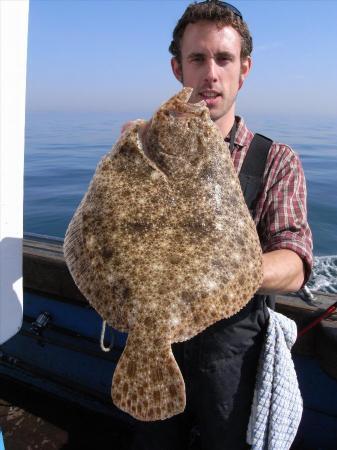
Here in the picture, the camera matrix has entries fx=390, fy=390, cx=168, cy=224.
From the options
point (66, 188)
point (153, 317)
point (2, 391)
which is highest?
point (153, 317)

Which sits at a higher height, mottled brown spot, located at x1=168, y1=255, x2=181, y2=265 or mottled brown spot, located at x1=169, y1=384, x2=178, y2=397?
mottled brown spot, located at x1=168, y1=255, x2=181, y2=265

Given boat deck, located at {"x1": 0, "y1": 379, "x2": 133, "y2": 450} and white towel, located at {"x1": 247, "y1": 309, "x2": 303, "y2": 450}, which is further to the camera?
boat deck, located at {"x1": 0, "y1": 379, "x2": 133, "y2": 450}

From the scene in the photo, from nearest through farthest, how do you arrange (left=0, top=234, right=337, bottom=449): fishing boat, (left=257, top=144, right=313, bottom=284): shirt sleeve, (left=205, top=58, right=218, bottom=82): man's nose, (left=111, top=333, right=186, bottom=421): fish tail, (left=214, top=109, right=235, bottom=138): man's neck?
(left=111, top=333, right=186, bottom=421): fish tail → (left=257, top=144, right=313, bottom=284): shirt sleeve → (left=205, top=58, right=218, bottom=82): man's nose → (left=214, top=109, right=235, bottom=138): man's neck → (left=0, top=234, right=337, bottom=449): fishing boat

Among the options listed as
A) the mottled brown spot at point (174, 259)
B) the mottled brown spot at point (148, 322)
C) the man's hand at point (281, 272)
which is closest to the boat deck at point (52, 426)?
the man's hand at point (281, 272)

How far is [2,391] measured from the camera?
419 centimetres

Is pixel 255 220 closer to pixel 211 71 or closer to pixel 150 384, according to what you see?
pixel 211 71

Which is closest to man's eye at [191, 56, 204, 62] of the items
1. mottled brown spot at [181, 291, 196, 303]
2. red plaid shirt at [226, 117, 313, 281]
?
red plaid shirt at [226, 117, 313, 281]

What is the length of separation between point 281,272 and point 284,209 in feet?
1.52

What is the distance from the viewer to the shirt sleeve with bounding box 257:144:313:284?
220 cm

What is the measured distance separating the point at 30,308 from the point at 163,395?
300 cm

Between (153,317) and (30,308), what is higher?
(153,317)

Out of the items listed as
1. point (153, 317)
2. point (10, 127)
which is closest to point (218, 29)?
point (10, 127)

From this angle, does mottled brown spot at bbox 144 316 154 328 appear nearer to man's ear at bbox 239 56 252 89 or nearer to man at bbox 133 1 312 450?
man at bbox 133 1 312 450

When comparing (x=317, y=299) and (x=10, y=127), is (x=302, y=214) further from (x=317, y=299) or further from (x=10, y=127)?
(x=10, y=127)
